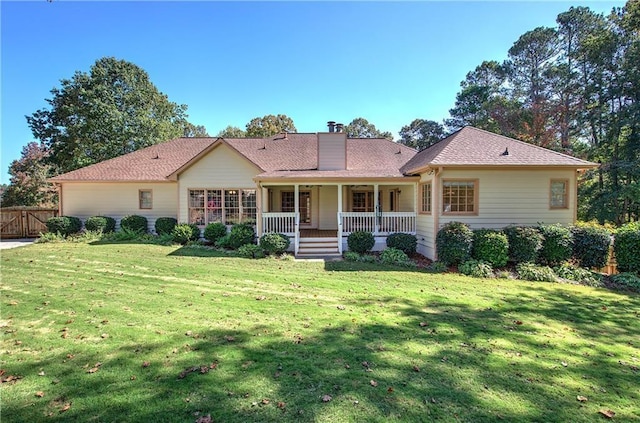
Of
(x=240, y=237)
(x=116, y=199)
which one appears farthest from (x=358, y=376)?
(x=116, y=199)

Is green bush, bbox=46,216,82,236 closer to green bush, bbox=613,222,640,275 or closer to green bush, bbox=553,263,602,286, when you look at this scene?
green bush, bbox=553,263,602,286

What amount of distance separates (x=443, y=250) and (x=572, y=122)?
2188 centimetres

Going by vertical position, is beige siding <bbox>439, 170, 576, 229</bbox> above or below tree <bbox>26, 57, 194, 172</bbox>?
below

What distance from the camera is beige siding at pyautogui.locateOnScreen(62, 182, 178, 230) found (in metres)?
16.5

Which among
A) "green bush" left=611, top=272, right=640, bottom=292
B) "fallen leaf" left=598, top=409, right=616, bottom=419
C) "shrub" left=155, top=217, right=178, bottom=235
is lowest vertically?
"green bush" left=611, top=272, right=640, bottom=292

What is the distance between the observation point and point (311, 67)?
722 inches

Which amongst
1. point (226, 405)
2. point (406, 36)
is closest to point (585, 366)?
point (226, 405)

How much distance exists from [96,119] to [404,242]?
76.8 ft

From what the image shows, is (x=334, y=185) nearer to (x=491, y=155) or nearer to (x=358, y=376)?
(x=491, y=155)

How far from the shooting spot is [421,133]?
1443 inches

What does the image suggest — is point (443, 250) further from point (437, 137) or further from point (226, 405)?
point (437, 137)

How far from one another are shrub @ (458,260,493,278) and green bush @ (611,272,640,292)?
129 inches

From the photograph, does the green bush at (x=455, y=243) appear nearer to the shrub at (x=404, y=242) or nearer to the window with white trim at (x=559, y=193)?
the shrub at (x=404, y=242)

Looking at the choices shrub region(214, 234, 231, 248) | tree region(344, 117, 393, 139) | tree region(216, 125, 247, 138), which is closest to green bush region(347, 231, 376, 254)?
shrub region(214, 234, 231, 248)
